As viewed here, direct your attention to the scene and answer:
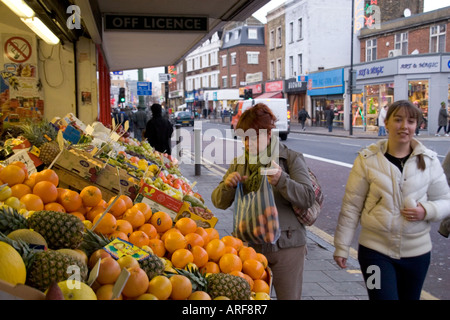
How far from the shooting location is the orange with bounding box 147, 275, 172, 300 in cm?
216

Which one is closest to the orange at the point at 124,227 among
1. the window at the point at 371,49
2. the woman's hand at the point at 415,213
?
the woman's hand at the point at 415,213

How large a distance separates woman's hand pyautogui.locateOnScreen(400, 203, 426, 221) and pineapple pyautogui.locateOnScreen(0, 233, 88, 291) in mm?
2082

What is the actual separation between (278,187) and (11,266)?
5.61 feet

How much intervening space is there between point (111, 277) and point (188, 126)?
141 feet

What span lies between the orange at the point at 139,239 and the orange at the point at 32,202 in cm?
70

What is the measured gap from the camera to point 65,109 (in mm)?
8359

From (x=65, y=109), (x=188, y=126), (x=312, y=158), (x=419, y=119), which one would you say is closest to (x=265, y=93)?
(x=188, y=126)

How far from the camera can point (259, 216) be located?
2.94 metres

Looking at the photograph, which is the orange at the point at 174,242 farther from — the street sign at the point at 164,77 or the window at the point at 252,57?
the window at the point at 252,57

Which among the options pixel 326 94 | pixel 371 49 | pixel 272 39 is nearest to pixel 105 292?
pixel 371 49

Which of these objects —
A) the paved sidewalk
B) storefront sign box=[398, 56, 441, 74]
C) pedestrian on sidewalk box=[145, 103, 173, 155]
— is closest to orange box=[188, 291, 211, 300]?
the paved sidewalk

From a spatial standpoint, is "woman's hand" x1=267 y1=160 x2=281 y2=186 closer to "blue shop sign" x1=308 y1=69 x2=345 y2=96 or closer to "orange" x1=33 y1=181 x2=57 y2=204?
"orange" x1=33 y1=181 x2=57 y2=204

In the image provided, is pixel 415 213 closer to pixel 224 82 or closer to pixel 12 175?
pixel 12 175

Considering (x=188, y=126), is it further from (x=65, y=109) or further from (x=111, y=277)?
(x=111, y=277)
